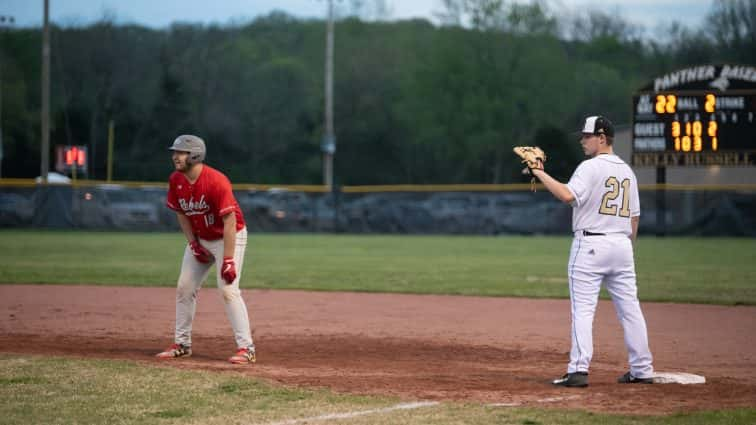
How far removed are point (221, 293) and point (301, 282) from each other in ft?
27.6

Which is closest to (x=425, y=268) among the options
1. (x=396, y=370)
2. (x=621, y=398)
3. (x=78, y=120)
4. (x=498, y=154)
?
(x=396, y=370)

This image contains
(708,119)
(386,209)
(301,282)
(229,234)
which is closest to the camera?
(229,234)

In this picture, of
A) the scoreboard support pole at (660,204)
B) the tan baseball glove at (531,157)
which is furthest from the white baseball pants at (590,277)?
the scoreboard support pole at (660,204)

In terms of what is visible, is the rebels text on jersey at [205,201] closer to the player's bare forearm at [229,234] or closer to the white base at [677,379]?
the player's bare forearm at [229,234]

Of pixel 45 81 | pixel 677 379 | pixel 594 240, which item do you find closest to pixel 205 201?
pixel 594 240

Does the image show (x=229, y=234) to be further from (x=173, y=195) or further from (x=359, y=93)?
(x=359, y=93)

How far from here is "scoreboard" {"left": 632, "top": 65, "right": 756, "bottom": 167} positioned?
77.2ft

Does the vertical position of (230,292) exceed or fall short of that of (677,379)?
it exceeds it

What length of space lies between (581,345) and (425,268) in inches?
494

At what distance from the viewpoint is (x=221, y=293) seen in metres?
7.92

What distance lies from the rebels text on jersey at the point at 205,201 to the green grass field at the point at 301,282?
4.11 feet

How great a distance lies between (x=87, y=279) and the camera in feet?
53.5

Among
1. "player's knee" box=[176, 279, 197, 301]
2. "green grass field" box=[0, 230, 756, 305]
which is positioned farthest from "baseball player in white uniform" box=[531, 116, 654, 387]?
"green grass field" box=[0, 230, 756, 305]

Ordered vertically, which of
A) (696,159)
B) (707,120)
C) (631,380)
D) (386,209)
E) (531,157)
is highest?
(707,120)
